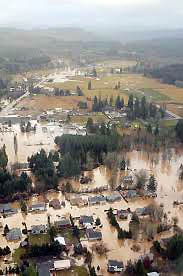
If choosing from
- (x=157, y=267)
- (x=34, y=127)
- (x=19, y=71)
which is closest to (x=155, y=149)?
(x=34, y=127)

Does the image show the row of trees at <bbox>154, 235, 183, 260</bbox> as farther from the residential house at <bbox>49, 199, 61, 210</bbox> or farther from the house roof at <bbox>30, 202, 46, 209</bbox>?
the house roof at <bbox>30, 202, 46, 209</bbox>

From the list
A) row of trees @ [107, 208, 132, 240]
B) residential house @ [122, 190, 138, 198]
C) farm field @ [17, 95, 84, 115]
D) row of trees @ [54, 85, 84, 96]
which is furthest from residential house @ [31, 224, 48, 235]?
row of trees @ [54, 85, 84, 96]

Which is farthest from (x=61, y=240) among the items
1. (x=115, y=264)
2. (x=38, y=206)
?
(x=38, y=206)

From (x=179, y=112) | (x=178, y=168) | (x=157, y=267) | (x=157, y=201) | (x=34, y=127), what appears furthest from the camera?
(x=179, y=112)

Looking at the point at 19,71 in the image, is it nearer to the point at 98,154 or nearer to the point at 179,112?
the point at 179,112

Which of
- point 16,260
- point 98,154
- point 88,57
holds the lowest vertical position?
point 16,260

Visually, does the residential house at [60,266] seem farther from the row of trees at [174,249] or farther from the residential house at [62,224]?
the row of trees at [174,249]

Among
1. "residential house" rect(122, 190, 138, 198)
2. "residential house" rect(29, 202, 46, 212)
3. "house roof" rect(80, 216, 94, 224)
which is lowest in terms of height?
"house roof" rect(80, 216, 94, 224)
